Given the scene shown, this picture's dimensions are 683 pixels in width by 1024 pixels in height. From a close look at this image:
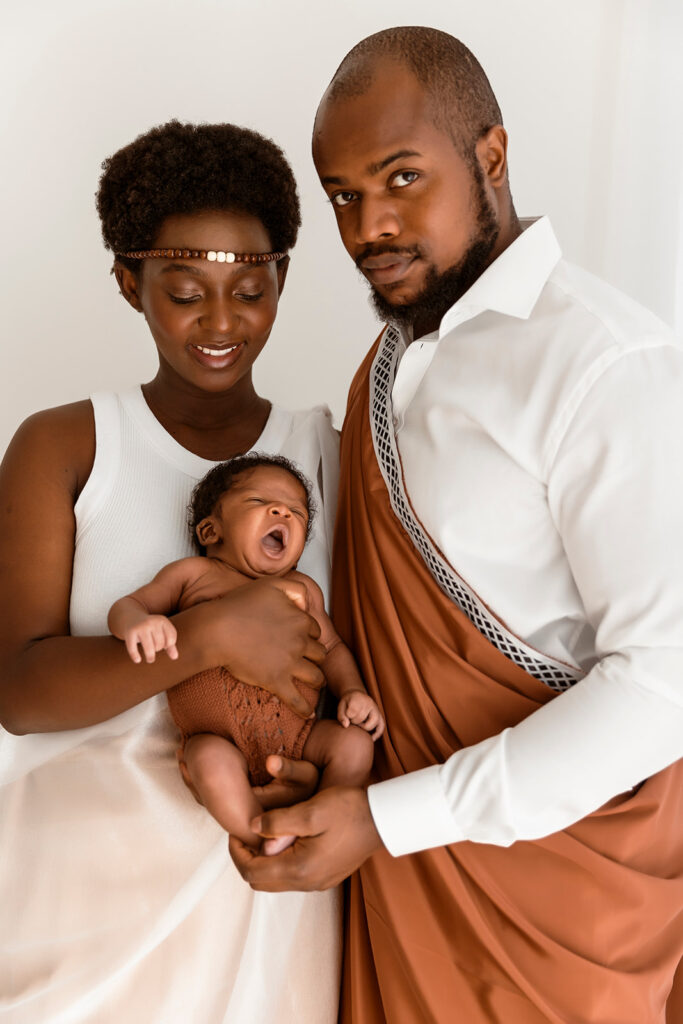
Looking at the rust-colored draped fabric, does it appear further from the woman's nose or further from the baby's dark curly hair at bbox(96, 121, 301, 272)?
the baby's dark curly hair at bbox(96, 121, 301, 272)

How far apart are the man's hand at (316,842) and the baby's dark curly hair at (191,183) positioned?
932 millimetres

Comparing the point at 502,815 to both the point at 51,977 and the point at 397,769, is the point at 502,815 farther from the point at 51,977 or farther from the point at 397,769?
the point at 51,977

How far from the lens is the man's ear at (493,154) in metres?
1.57

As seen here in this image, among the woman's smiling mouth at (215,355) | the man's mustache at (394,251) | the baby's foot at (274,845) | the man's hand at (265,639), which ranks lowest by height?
the baby's foot at (274,845)

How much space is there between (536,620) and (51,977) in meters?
0.87

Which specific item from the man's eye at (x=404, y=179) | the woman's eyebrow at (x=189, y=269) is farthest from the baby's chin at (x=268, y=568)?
the man's eye at (x=404, y=179)

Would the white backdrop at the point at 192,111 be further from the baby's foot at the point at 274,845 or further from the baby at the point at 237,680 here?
the baby's foot at the point at 274,845

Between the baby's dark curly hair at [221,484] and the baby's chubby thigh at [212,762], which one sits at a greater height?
the baby's dark curly hair at [221,484]

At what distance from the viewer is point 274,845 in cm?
143

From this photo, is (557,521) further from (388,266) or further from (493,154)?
(493,154)

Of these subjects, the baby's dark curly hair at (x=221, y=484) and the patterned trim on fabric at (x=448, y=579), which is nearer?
the patterned trim on fabric at (x=448, y=579)

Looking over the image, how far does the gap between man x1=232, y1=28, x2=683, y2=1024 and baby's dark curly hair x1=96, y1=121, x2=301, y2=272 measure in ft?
0.82

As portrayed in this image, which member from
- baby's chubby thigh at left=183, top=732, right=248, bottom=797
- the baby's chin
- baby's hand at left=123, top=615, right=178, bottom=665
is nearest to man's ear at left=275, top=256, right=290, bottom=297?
the baby's chin

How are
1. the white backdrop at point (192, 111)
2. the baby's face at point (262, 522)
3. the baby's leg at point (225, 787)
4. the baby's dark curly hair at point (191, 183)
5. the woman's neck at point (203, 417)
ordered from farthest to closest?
the white backdrop at point (192, 111) < the woman's neck at point (203, 417) < the baby's dark curly hair at point (191, 183) < the baby's face at point (262, 522) < the baby's leg at point (225, 787)
